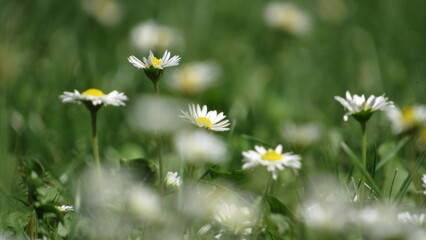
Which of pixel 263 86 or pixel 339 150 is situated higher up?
pixel 339 150

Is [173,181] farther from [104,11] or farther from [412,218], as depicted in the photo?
[104,11]

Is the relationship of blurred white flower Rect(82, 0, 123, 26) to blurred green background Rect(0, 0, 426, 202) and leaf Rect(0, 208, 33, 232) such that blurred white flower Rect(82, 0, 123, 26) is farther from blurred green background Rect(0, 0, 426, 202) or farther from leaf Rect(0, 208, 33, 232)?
leaf Rect(0, 208, 33, 232)

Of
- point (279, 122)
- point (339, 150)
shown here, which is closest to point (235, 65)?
point (279, 122)

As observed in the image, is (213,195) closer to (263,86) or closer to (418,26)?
(263,86)

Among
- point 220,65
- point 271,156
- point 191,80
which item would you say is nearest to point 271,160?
point 271,156

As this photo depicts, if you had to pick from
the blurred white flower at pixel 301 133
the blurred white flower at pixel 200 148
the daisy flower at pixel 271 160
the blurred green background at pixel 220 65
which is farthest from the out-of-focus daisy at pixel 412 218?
the blurred white flower at pixel 301 133

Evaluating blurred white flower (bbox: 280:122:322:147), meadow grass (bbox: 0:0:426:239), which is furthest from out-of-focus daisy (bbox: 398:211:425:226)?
blurred white flower (bbox: 280:122:322:147)

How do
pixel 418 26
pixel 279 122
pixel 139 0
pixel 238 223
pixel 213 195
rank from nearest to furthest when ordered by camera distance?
pixel 238 223 < pixel 213 195 < pixel 279 122 < pixel 418 26 < pixel 139 0
